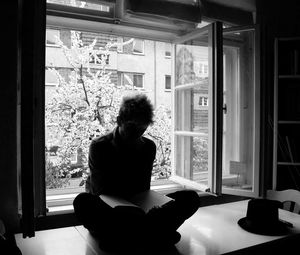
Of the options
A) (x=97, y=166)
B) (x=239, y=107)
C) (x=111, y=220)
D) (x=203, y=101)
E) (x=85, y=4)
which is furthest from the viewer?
(x=239, y=107)

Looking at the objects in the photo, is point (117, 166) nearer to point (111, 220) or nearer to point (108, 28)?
point (111, 220)

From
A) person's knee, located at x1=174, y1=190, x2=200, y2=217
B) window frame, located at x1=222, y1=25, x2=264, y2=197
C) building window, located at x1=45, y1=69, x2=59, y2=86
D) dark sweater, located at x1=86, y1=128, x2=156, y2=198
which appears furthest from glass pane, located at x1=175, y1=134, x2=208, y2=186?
building window, located at x1=45, y1=69, x2=59, y2=86

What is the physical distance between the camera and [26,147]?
1.04 metres

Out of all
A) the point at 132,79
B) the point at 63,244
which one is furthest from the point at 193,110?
the point at 132,79

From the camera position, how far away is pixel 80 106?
11.2 ft

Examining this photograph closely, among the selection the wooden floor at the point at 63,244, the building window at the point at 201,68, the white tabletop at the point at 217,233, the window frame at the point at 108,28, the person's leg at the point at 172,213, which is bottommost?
the white tabletop at the point at 217,233

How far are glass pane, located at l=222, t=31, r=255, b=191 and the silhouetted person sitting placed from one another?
3.54 feet

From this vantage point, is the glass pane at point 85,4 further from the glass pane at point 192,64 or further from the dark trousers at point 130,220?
the dark trousers at point 130,220

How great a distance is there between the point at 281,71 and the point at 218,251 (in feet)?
5.43

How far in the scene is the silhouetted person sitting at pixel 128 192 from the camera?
1.20 metres

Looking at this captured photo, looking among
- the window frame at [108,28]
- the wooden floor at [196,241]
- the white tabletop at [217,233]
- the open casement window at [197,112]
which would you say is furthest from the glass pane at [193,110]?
the wooden floor at [196,241]

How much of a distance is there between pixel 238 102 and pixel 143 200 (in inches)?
56.4

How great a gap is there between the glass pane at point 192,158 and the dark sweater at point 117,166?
24.8 inches

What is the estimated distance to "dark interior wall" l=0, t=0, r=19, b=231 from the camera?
152 cm
